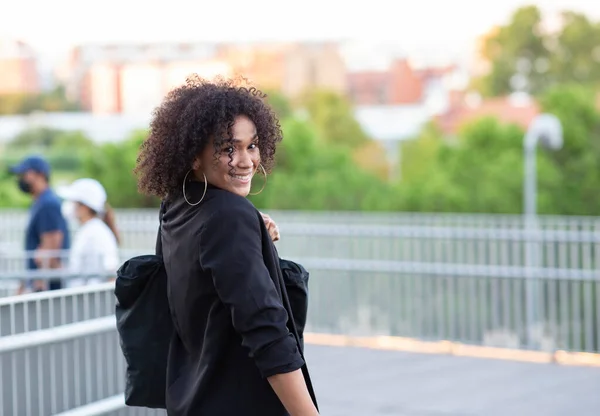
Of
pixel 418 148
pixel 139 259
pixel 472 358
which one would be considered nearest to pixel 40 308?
pixel 139 259

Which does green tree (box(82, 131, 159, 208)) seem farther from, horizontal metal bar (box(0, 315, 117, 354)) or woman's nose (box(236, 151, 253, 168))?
woman's nose (box(236, 151, 253, 168))

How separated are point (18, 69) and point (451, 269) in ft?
234

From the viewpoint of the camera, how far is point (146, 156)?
2.88 m

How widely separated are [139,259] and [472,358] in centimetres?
622

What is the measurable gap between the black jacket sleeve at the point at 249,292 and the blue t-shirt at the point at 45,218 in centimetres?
531

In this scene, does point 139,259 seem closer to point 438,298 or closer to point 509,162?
point 438,298

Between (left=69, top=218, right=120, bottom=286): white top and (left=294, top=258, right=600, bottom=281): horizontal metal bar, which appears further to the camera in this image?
(left=294, top=258, right=600, bottom=281): horizontal metal bar

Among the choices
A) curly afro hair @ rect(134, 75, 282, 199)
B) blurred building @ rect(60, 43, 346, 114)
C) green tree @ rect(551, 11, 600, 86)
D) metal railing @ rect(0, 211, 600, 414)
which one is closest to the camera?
curly afro hair @ rect(134, 75, 282, 199)

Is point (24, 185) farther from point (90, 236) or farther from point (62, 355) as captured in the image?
point (62, 355)

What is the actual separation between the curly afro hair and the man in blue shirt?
15.7 feet

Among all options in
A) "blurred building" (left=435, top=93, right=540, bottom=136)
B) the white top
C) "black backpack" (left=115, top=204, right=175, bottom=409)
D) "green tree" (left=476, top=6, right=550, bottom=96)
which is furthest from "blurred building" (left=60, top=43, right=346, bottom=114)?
"black backpack" (left=115, top=204, right=175, bottom=409)

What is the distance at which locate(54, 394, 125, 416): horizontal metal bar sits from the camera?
13.6ft

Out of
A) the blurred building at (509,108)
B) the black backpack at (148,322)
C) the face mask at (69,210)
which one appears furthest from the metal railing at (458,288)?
the blurred building at (509,108)

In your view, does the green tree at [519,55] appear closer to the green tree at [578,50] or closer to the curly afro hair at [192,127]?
the green tree at [578,50]
